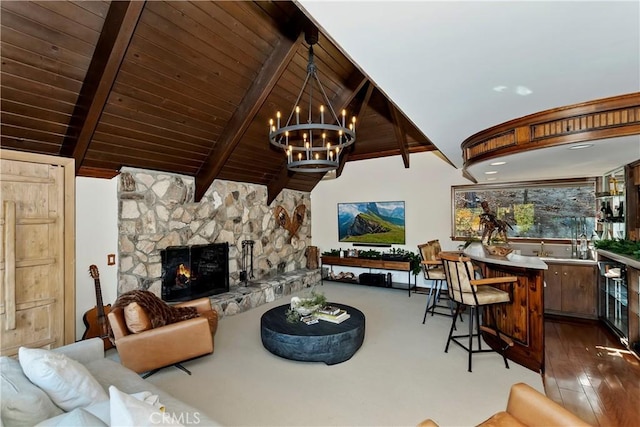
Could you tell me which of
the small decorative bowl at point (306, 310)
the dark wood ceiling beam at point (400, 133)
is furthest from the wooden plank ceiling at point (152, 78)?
the small decorative bowl at point (306, 310)

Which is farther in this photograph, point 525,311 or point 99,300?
point 99,300

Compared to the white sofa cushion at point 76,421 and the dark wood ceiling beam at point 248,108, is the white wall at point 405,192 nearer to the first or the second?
the dark wood ceiling beam at point 248,108

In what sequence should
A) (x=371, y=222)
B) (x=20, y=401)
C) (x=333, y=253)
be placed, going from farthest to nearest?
(x=333, y=253)
(x=371, y=222)
(x=20, y=401)

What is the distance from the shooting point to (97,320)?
376cm

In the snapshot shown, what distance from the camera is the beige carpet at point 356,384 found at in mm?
2502

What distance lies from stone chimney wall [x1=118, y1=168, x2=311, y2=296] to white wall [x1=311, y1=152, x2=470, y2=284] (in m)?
1.08

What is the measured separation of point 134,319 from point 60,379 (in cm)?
132

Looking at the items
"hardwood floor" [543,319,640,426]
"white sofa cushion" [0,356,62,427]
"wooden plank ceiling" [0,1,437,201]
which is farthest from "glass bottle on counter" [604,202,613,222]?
"white sofa cushion" [0,356,62,427]

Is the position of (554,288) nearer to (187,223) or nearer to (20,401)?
(187,223)

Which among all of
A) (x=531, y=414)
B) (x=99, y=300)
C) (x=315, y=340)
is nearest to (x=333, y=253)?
(x=315, y=340)

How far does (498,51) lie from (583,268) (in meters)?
4.53

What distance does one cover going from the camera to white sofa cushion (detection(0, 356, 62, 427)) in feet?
4.77

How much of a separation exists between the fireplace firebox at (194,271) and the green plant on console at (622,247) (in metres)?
5.74

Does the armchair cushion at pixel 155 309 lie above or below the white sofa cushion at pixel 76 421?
below
